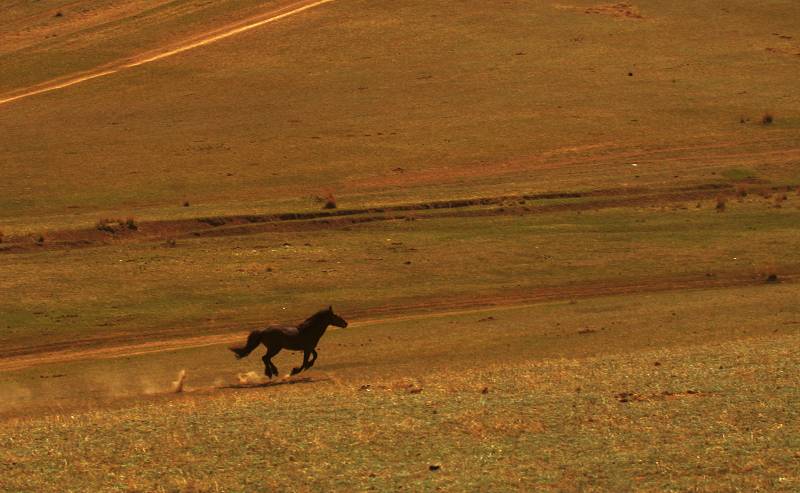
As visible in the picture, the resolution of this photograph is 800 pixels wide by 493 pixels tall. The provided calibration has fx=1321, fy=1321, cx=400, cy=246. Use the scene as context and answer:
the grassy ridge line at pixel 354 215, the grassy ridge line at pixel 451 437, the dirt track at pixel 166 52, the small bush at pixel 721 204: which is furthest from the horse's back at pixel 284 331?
the dirt track at pixel 166 52

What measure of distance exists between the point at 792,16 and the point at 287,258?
50.7m

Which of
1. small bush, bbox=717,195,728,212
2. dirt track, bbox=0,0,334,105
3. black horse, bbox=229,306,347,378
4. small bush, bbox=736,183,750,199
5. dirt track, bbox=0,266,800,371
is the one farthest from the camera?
dirt track, bbox=0,0,334,105

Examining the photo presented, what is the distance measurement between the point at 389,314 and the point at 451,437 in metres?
14.6

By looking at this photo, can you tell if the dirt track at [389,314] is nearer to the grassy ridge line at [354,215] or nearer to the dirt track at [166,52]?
the grassy ridge line at [354,215]

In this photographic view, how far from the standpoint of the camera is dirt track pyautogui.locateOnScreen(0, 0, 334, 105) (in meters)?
→ 66.5

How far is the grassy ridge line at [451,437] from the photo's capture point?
14.5 meters

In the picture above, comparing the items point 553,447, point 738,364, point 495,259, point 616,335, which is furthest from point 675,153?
point 553,447

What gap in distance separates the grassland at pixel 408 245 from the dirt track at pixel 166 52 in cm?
60

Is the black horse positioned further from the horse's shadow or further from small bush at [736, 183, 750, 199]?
small bush at [736, 183, 750, 199]

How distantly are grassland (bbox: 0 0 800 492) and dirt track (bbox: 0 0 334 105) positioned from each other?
0.60 m

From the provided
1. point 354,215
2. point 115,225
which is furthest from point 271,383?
point 354,215

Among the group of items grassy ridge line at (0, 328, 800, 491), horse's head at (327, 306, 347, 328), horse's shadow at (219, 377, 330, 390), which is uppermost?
grassy ridge line at (0, 328, 800, 491)

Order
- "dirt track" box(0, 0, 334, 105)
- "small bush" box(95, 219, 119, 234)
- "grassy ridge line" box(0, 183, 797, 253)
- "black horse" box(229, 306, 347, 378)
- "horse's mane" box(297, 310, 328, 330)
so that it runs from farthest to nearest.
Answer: "dirt track" box(0, 0, 334, 105) < "small bush" box(95, 219, 119, 234) < "grassy ridge line" box(0, 183, 797, 253) < "horse's mane" box(297, 310, 328, 330) < "black horse" box(229, 306, 347, 378)

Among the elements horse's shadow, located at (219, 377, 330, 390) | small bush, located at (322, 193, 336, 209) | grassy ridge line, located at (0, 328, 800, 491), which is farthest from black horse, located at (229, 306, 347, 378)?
small bush, located at (322, 193, 336, 209)
